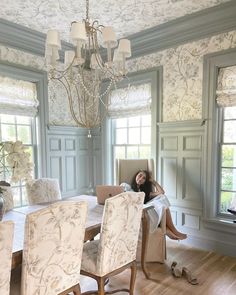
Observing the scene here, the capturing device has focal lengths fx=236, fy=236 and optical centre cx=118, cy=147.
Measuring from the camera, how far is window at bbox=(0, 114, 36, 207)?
330 centimetres

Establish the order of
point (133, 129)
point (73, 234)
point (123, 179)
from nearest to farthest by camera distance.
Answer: point (73, 234), point (123, 179), point (133, 129)

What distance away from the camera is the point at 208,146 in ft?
9.93

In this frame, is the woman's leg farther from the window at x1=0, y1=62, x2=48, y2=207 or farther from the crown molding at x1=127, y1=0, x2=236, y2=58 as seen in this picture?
the crown molding at x1=127, y1=0, x2=236, y2=58

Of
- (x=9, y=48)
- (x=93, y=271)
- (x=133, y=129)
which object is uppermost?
(x=9, y=48)

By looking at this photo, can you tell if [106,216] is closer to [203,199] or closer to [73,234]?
[73,234]

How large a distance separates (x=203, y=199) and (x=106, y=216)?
6.22 ft

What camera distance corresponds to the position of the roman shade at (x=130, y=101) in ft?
12.0

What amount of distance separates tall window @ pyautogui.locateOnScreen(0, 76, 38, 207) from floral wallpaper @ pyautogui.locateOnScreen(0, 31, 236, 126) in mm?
358

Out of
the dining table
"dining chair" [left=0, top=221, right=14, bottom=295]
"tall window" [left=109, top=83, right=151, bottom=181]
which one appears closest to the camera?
"dining chair" [left=0, top=221, right=14, bottom=295]

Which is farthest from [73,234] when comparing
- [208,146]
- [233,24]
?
[233,24]

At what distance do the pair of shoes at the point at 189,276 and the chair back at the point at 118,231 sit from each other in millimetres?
828

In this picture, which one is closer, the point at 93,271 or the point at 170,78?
the point at 93,271

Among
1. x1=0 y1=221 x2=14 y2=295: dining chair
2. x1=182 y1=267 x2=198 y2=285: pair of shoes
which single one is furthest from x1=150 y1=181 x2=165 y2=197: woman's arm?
x1=0 y1=221 x2=14 y2=295: dining chair

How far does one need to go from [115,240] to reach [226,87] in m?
2.26
